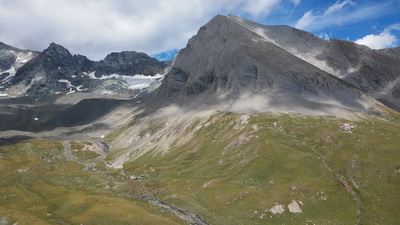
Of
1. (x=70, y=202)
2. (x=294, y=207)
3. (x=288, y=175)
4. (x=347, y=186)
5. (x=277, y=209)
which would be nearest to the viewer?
(x=277, y=209)

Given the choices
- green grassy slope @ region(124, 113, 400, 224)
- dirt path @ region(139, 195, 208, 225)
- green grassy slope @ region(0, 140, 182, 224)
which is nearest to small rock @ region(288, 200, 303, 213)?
green grassy slope @ region(124, 113, 400, 224)

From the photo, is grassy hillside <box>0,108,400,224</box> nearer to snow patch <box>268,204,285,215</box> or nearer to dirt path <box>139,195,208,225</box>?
snow patch <box>268,204,285,215</box>

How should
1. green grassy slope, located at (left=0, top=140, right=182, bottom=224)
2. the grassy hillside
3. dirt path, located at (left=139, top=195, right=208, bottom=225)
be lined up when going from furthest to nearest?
the grassy hillside < dirt path, located at (left=139, top=195, right=208, bottom=225) < green grassy slope, located at (left=0, top=140, right=182, bottom=224)

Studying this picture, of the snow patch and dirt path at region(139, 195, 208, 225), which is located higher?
the snow patch

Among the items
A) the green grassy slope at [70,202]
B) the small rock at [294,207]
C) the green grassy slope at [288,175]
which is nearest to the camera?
the green grassy slope at [70,202]

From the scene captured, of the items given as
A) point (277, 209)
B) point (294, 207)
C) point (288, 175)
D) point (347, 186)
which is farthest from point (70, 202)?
point (347, 186)

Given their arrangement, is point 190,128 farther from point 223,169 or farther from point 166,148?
point 223,169

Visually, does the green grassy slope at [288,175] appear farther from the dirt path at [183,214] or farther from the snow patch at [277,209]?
the dirt path at [183,214]

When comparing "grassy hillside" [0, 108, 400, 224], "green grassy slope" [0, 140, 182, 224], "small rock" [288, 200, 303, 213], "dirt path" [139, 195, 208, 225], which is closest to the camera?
"green grassy slope" [0, 140, 182, 224]

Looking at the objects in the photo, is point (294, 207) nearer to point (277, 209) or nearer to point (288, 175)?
point (277, 209)

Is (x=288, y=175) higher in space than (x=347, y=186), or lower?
higher

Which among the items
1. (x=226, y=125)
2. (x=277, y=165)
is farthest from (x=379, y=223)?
(x=226, y=125)

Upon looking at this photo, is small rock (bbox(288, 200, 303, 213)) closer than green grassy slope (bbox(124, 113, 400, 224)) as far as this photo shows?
No

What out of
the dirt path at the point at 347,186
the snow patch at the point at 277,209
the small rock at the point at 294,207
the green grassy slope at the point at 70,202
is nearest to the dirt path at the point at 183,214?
the green grassy slope at the point at 70,202
